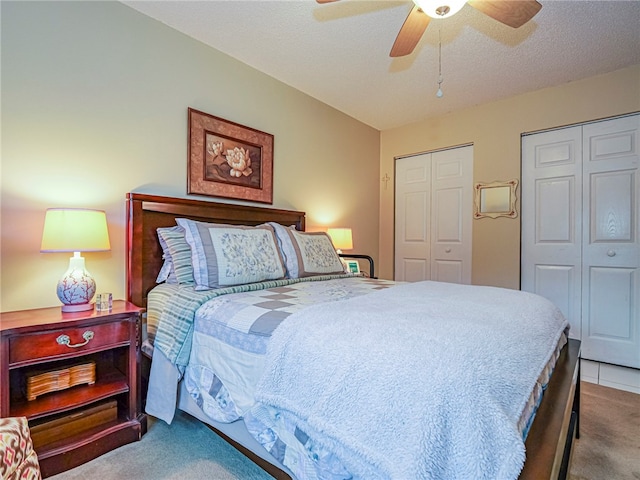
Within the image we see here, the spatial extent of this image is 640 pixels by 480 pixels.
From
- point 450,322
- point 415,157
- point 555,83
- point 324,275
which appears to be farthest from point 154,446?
point 555,83

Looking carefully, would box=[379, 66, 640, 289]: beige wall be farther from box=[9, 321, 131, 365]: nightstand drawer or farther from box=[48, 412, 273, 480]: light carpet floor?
box=[9, 321, 131, 365]: nightstand drawer

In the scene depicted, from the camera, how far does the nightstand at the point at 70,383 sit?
136cm

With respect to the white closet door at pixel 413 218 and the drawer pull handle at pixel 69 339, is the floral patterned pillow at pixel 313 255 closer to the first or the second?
the drawer pull handle at pixel 69 339

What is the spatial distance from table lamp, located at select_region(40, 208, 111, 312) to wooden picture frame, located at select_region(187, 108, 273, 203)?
0.84m

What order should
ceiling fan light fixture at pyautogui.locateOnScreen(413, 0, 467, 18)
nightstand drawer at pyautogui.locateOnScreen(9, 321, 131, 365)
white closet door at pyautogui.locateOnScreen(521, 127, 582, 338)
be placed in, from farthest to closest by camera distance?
white closet door at pyautogui.locateOnScreen(521, 127, 582, 338) → ceiling fan light fixture at pyautogui.locateOnScreen(413, 0, 467, 18) → nightstand drawer at pyautogui.locateOnScreen(9, 321, 131, 365)

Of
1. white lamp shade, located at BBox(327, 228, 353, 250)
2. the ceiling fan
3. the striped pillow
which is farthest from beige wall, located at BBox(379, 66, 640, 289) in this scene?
the striped pillow

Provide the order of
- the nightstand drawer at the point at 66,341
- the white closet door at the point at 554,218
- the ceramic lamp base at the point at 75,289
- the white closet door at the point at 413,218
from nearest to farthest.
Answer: the nightstand drawer at the point at 66,341
the ceramic lamp base at the point at 75,289
the white closet door at the point at 554,218
the white closet door at the point at 413,218

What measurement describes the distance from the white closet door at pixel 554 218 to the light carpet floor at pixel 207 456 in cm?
139

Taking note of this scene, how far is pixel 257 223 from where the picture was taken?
2.81m

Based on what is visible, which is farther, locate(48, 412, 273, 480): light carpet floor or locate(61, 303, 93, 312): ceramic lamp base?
locate(61, 303, 93, 312): ceramic lamp base

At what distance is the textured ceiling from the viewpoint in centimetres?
210

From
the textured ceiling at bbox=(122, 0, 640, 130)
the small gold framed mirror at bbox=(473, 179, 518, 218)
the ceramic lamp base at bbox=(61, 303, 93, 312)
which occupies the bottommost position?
the ceramic lamp base at bbox=(61, 303, 93, 312)

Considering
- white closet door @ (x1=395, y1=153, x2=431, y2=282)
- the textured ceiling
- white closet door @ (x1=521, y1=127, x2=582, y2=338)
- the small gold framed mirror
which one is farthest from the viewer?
white closet door @ (x1=395, y1=153, x2=431, y2=282)

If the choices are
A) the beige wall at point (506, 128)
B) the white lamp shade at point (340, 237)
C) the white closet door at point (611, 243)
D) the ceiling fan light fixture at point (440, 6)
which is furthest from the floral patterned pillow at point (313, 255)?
the white closet door at point (611, 243)
